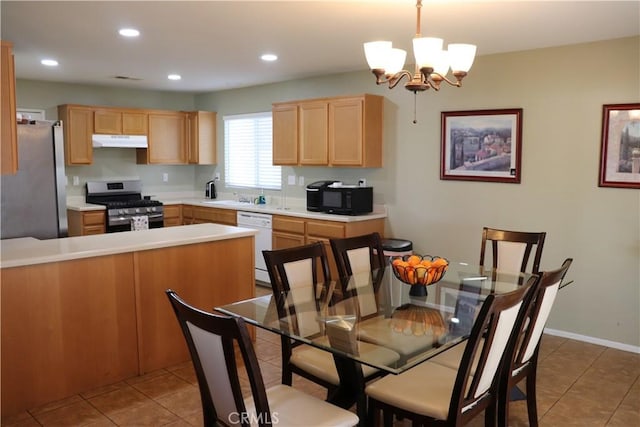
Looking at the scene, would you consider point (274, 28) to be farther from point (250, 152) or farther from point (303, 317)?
point (250, 152)

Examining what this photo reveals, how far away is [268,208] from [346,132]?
1.38m

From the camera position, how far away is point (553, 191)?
4281mm

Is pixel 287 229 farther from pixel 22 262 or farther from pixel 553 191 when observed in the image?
pixel 22 262

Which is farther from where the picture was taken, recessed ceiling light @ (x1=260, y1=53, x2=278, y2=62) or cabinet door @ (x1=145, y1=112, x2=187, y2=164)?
cabinet door @ (x1=145, y1=112, x2=187, y2=164)

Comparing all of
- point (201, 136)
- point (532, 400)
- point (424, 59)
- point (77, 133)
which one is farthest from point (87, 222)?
point (532, 400)

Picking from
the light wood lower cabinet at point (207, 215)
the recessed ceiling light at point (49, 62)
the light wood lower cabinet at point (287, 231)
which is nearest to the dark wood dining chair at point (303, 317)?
the light wood lower cabinet at point (287, 231)

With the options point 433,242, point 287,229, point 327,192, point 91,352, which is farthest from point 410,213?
point 91,352

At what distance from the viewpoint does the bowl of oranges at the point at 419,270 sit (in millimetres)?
2840

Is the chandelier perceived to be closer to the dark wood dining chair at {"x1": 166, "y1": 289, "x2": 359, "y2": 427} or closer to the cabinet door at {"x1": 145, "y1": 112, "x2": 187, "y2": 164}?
the dark wood dining chair at {"x1": 166, "y1": 289, "x2": 359, "y2": 427}

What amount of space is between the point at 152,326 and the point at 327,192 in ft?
8.10

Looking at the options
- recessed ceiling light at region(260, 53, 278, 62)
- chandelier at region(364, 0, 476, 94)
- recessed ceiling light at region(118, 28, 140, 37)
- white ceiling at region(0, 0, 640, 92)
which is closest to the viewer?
chandelier at region(364, 0, 476, 94)

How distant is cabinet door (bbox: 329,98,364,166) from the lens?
518 centimetres

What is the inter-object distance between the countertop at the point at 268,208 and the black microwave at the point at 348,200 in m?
0.06

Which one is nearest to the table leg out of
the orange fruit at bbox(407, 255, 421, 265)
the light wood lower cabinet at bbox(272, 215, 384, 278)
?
the orange fruit at bbox(407, 255, 421, 265)
